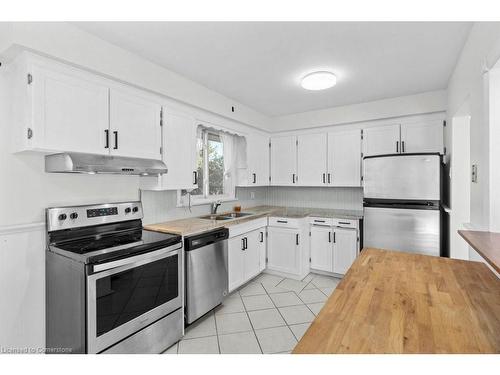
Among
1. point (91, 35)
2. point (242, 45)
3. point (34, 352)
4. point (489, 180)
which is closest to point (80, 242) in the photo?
point (34, 352)

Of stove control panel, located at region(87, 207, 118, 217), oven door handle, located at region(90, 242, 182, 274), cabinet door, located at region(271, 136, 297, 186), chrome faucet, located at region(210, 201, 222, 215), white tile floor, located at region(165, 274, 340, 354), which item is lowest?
white tile floor, located at region(165, 274, 340, 354)

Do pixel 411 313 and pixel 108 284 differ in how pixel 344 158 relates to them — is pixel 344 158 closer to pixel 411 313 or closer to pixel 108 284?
pixel 411 313

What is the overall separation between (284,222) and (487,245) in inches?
102

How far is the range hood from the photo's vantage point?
68.9 inches

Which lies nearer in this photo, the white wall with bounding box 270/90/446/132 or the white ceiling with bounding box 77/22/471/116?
the white ceiling with bounding box 77/22/471/116

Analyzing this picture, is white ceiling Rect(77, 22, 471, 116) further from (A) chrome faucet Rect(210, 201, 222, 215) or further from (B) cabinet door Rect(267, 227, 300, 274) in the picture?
(B) cabinet door Rect(267, 227, 300, 274)

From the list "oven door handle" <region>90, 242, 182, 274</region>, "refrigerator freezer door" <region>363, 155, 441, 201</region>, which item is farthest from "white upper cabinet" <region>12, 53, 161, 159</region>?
"refrigerator freezer door" <region>363, 155, 441, 201</region>

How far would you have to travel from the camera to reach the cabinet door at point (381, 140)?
3418 mm

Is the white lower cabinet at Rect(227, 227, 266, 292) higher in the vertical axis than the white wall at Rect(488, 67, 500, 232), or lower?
lower

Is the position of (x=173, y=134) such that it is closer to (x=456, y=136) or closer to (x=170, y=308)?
(x=170, y=308)

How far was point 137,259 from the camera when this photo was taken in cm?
185

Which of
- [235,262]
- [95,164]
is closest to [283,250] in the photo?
[235,262]

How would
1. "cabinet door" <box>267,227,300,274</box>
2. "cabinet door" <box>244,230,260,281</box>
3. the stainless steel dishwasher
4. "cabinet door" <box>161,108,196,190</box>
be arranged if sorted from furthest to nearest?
1. "cabinet door" <box>267,227,300,274</box>
2. "cabinet door" <box>244,230,260,281</box>
3. "cabinet door" <box>161,108,196,190</box>
4. the stainless steel dishwasher

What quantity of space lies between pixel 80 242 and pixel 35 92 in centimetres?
111
